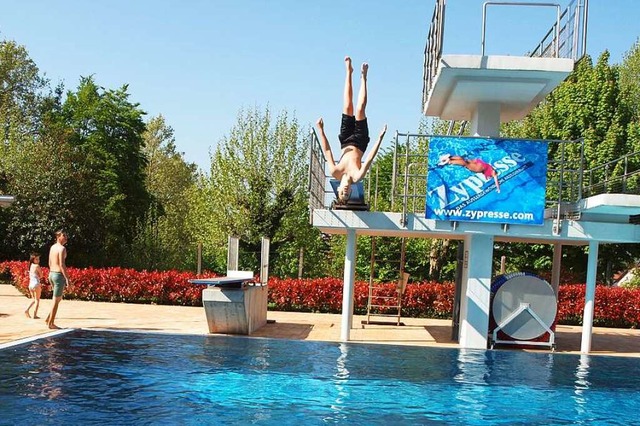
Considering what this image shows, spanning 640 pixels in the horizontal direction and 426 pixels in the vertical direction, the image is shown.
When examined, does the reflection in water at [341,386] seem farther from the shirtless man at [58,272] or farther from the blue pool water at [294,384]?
the shirtless man at [58,272]

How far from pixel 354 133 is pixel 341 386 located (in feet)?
22.1

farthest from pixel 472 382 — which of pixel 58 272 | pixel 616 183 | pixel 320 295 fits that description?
pixel 320 295

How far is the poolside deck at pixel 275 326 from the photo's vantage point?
15680mm

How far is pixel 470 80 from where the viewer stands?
566 inches

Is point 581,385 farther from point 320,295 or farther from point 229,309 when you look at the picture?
point 320,295

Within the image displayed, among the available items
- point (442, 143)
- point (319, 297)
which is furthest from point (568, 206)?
point (319, 297)

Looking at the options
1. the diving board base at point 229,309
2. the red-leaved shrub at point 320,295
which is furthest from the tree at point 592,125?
the diving board base at point 229,309

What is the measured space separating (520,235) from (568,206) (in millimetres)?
2039

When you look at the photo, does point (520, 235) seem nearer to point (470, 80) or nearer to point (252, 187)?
point (470, 80)

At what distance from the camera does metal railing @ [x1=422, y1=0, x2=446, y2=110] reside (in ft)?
45.3

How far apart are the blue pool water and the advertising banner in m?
2.95

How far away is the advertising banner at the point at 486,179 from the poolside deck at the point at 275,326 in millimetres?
3116

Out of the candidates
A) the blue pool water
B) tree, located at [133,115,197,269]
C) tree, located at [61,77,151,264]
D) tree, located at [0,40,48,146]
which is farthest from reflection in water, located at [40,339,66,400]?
tree, located at [0,40,48,146]

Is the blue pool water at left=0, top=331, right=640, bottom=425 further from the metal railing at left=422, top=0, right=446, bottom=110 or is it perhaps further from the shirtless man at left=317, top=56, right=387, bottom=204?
the metal railing at left=422, top=0, right=446, bottom=110
